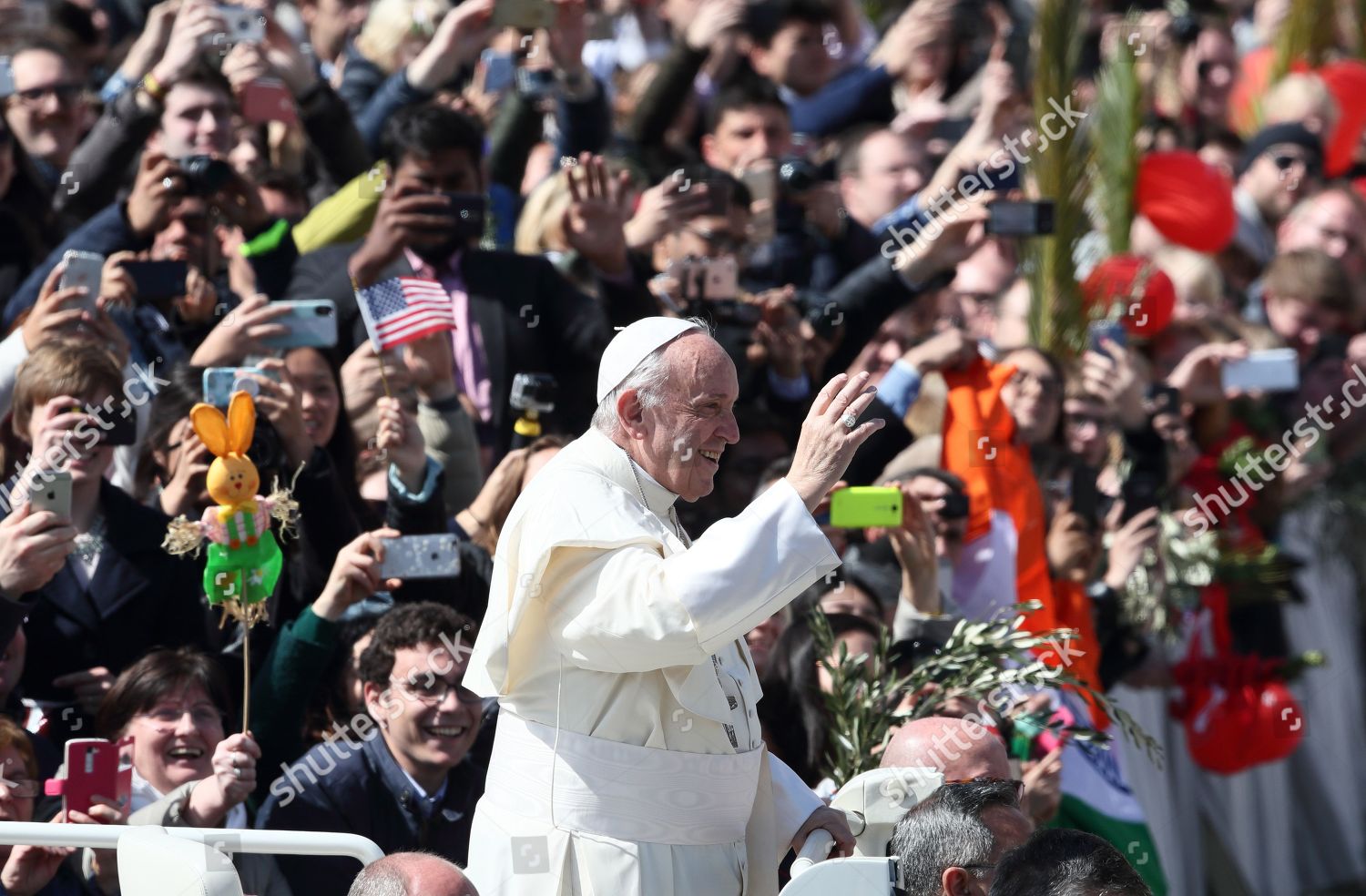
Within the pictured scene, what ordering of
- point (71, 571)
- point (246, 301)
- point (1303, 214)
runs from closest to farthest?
point (71, 571), point (246, 301), point (1303, 214)

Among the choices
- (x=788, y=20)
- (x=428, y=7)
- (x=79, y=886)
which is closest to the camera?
(x=79, y=886)

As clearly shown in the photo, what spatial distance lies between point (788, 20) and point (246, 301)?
4531 millimetres

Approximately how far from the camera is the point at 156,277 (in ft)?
21.3

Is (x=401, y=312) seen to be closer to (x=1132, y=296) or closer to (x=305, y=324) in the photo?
(x=305, y=324)

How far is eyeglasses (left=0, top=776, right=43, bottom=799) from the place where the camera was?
487 cm

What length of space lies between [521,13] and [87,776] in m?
4.16

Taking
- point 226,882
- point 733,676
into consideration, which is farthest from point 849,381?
point 226,882

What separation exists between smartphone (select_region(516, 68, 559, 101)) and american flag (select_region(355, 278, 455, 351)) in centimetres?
238

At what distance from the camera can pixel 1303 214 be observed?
36.0 ft

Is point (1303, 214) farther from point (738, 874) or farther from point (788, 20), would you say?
point (738, 874)

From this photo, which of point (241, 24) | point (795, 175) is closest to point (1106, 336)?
point (795, 175)

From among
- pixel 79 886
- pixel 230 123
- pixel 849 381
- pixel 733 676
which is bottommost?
pixel 79 886

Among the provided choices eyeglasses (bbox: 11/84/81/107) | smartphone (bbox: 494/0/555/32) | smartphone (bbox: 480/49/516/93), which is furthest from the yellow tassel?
smartphone (bbox: 480/49/516/93)

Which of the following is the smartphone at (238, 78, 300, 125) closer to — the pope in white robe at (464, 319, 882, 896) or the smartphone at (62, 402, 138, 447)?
the smartphone at (62, 402, 138, 447)
